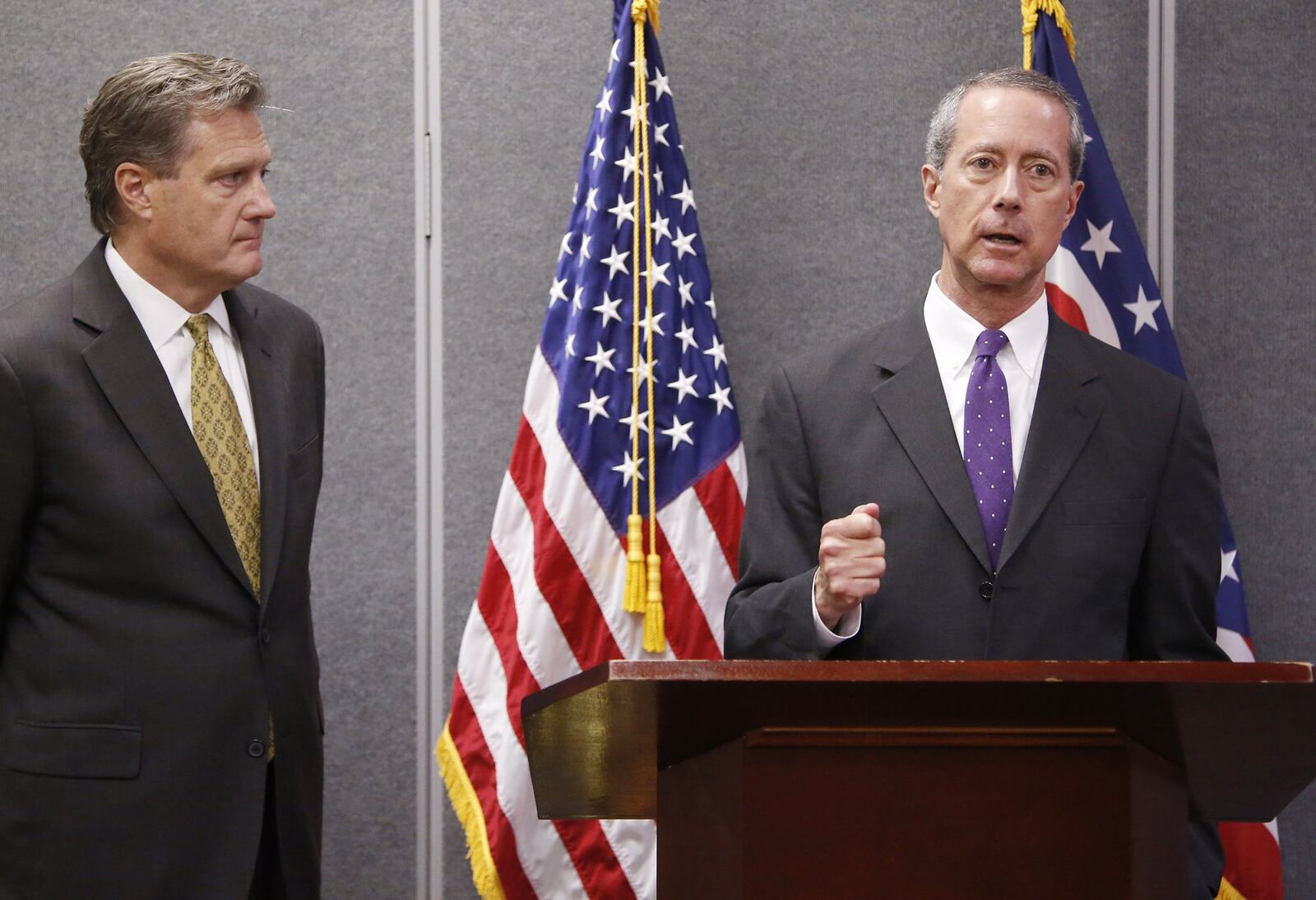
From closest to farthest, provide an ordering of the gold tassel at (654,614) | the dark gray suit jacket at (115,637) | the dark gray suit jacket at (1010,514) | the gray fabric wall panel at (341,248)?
the dark gray suit jacket at (1010,514), the dark gray suit jacket at (115,637), the gold tassel at (654,614), the gray fabric wall panel at (341,248)

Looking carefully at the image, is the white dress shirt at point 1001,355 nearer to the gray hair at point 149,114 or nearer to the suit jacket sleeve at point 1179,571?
the suit jacket sleeve at point 1179,571

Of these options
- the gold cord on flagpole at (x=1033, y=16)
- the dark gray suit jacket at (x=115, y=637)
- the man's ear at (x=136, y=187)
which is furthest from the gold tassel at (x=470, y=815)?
the gold cord on flagpole at (x=1033, y=16)

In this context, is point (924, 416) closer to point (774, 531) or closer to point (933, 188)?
point (774, 531)

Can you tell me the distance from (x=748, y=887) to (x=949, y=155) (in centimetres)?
109

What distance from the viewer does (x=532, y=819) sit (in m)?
2.39

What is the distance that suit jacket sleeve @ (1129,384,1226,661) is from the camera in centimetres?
160

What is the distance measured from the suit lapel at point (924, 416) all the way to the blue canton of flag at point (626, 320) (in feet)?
2.50

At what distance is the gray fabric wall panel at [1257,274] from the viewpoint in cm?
268

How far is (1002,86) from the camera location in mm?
1782

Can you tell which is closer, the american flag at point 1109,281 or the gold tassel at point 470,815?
the gold tassel at point 470,815

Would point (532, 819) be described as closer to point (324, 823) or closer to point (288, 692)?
point (324, 823)

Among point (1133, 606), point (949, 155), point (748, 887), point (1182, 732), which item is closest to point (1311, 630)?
point (1133, 606)

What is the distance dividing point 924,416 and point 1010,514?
6.0 inches

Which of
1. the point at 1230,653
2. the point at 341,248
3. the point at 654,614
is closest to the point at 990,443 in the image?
the point at 654,614
